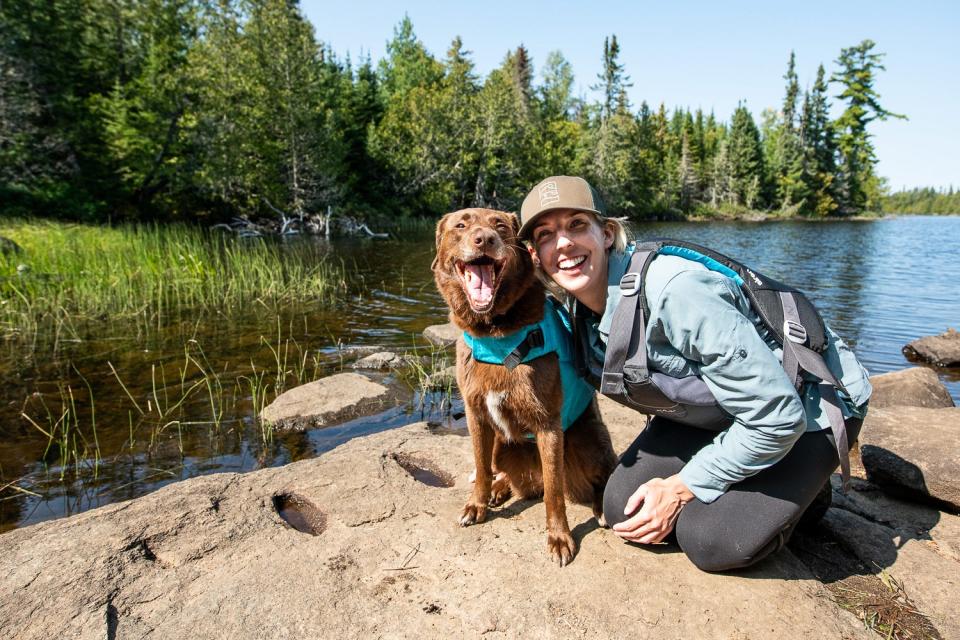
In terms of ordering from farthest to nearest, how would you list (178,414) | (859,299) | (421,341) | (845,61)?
(845,61) < (859,299) < (421,341) < (178,414)

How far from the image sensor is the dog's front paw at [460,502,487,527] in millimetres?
2805

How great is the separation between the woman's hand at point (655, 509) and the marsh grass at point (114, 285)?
7.78m

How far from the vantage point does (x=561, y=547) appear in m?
2.55

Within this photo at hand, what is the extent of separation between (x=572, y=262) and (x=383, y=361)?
4630mm

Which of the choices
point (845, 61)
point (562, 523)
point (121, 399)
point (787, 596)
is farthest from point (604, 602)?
point (845, 61)

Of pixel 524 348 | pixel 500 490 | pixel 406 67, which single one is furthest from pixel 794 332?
pixel 406 67

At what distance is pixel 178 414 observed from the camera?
504 cm

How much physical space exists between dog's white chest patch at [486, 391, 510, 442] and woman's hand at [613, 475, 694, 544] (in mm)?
715

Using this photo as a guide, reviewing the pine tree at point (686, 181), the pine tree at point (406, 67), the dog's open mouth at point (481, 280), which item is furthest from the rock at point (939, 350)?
the pine tree at point (686, 181)

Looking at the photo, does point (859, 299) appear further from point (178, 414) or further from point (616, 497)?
point (178, 414)

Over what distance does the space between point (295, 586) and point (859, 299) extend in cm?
1472

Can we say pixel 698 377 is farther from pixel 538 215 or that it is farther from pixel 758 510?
pixel 538 215

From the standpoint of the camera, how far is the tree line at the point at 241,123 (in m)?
20.7

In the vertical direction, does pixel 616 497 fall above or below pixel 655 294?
below
